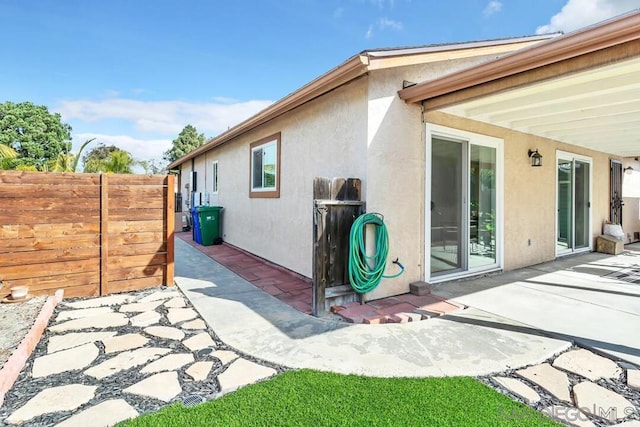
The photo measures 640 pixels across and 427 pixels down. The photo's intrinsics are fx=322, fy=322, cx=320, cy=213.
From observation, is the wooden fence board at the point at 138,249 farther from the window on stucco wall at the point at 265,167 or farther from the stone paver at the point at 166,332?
the window on stucco wall at the point at 265,167

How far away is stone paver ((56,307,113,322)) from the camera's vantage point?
3807 mm

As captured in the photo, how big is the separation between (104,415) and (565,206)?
9523 millimetres

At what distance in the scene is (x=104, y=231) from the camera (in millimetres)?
4676

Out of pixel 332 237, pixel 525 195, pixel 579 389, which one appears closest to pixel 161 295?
pixel 332 237

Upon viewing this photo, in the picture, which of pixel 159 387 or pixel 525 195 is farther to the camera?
pixel 525 195

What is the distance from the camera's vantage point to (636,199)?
35.4ft

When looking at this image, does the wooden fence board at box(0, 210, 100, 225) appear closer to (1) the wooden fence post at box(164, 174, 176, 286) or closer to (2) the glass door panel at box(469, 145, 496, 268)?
(1) the wooden fence post at box(164, 174, 176, 286)

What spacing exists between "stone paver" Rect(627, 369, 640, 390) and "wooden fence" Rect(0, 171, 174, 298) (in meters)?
5.53

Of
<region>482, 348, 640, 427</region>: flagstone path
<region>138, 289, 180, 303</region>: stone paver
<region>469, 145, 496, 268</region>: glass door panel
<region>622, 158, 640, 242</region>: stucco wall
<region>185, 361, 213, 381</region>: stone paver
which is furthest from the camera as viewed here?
<region>622, 158, 640, 242</region>: stucco wall

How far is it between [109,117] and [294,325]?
3777 cm

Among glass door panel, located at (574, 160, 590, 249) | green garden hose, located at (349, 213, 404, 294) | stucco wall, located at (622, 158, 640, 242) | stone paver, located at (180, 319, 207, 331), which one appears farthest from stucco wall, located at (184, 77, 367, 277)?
stucco wall, located at (622, 158, 640, 242)

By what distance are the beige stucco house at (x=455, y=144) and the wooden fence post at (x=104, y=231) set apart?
9.53 feet

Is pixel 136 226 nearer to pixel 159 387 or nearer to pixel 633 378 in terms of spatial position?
pixel 159 387

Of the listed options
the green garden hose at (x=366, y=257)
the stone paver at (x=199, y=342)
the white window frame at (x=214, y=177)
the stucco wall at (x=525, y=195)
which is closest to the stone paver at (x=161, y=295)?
the stone paver at (x=199, y=342)
